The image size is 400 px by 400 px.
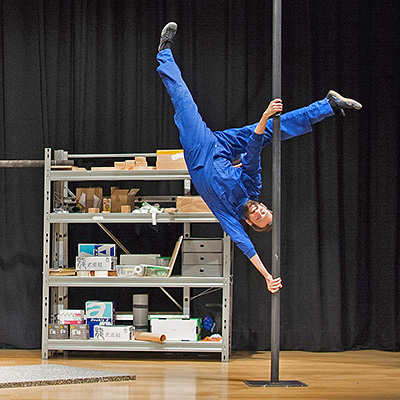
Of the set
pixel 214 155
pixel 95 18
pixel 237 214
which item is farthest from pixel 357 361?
pixel 95 18

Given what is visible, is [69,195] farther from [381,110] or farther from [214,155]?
[381,110]

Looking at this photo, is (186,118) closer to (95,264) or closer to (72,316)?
(95,264)

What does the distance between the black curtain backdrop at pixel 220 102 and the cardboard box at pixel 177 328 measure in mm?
617

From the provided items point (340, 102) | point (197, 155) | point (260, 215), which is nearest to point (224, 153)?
point (197, 155)

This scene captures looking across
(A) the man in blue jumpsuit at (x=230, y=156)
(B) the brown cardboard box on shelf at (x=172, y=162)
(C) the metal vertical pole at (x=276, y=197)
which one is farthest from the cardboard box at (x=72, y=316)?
(C) the metal vertical pole at (x=276, y=197)

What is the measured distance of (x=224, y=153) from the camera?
15.8 feet

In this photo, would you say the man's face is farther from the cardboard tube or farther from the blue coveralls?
the cardboard tube

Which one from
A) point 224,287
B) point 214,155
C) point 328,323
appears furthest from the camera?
point 328,323

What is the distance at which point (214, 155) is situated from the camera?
15.6 ft

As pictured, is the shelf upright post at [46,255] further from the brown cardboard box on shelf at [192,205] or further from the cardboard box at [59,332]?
the brown cardboard box on shelf at [192,205]

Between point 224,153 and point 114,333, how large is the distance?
66.1 inches

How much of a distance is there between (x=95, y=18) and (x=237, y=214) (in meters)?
2.45

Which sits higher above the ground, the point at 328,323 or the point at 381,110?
the point at 381,110

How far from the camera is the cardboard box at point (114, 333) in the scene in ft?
17.7
